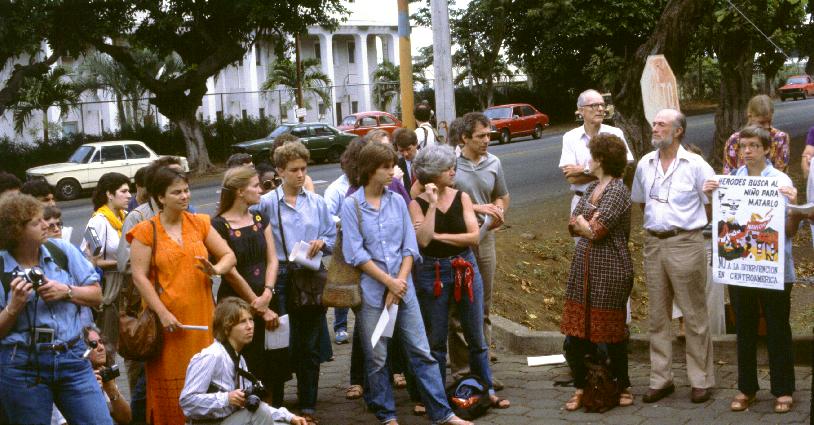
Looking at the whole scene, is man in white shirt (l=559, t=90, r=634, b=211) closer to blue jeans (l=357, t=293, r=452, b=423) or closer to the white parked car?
blue jeans (l=357, t=293, r=452, b=423)

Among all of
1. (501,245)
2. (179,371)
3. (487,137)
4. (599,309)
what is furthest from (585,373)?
(501,245)

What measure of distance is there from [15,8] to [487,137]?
954 inches

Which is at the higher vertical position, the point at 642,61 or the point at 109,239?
the point at 642,61

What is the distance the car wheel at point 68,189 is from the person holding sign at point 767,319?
966 inches

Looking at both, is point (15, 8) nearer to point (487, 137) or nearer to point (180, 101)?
point (180, 101)

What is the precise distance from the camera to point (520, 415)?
699cm

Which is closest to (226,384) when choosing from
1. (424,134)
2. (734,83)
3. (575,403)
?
(575,403)

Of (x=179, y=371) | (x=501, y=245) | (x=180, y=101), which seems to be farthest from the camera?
(x=180, y=101)

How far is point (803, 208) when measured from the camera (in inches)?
249

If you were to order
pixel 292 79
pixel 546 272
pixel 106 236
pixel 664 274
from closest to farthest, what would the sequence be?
1. pixel 664 274
2. pixel 106 236
3. pixel 546 272
4. pixel 292 79

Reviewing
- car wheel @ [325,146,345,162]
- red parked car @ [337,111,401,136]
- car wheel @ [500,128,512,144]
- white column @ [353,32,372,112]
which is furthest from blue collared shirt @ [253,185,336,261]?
white column @ [353,32,372,112]

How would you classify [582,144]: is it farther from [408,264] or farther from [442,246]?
[408,264]

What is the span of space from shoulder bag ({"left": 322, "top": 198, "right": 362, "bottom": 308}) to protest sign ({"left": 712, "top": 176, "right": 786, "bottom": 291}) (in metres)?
2.45

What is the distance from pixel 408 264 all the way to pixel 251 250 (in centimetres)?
103
